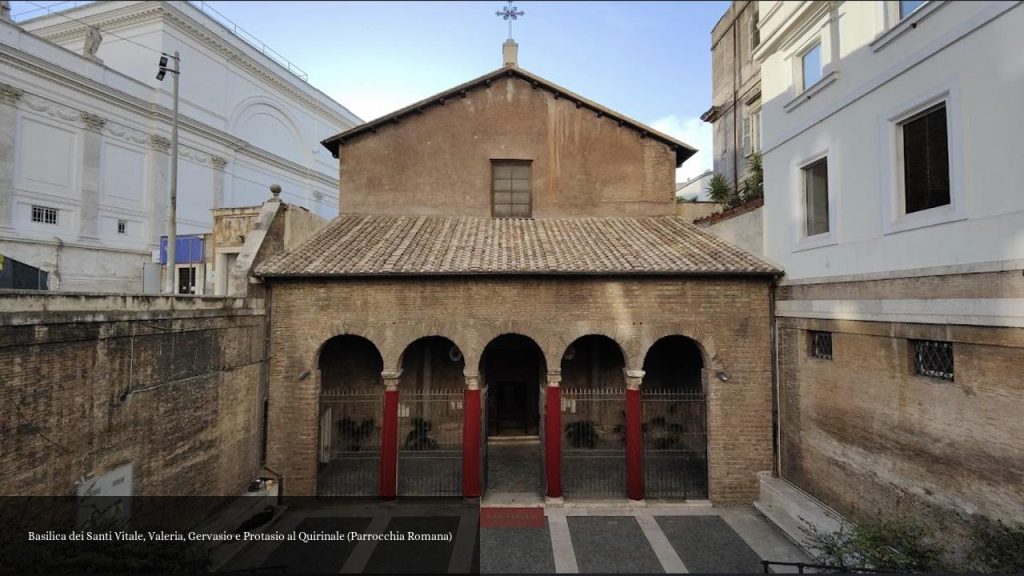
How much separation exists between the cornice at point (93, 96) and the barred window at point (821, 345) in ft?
77.2

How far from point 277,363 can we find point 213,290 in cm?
623

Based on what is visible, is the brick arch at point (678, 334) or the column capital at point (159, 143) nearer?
the brick arch at point (678, 334)

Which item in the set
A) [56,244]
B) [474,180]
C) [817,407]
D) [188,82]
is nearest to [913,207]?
[817,407]

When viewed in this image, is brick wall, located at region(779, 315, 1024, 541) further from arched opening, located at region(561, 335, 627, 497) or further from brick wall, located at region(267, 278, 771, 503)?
arched opening, located at region(561, 335, 627, 497)

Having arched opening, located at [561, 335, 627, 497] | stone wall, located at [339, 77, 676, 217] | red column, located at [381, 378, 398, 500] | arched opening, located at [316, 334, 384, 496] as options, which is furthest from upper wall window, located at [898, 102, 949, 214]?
arched opening, located at [316, 334, 384, 496]

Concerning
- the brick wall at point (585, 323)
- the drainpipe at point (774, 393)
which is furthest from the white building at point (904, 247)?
the brick wall at point (585, 323)

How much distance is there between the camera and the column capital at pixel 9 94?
47.7ft

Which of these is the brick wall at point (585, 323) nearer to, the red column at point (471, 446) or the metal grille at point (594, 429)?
the red column at point (471, 446)

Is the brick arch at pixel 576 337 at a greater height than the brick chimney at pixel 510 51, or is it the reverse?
the brick chimney at pixel 510 51

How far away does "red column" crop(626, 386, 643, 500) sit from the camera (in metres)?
9.79

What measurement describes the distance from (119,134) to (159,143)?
4.59ft

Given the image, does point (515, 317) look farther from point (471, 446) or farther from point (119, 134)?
point (119, 134)

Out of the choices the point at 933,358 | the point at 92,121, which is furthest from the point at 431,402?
the point at 92,121

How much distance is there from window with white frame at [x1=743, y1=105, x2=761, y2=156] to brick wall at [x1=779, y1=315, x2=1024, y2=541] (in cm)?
968
